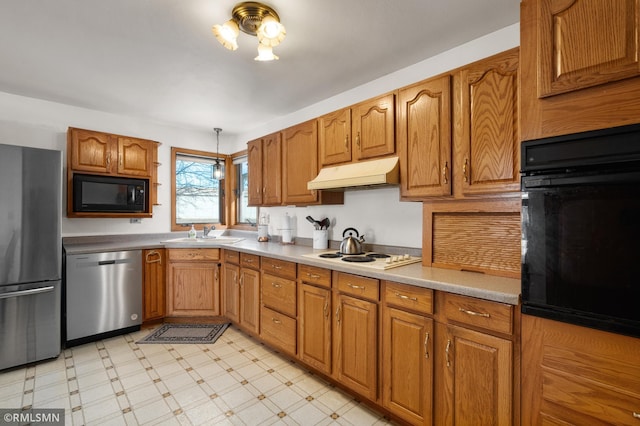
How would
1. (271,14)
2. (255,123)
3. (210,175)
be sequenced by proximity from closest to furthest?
(271,14)
(255,123)
(210,175)

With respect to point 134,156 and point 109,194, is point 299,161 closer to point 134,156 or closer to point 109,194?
point 134,156

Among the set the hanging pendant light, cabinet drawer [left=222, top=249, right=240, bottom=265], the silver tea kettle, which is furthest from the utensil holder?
the hanging pendant light

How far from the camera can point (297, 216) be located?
3557 millimetres

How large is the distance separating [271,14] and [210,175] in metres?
3.14

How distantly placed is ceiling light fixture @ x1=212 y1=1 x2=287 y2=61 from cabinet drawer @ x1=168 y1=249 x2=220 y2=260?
2303mm

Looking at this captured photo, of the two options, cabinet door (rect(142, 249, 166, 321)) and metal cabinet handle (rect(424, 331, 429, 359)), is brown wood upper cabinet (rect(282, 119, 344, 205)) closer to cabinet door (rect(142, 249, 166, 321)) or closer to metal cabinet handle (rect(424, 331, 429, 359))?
metal cabinet handle (rect(424, 331, 429, 359))

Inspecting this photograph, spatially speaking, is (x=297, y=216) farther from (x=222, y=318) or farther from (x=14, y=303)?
(x=14, y=303)

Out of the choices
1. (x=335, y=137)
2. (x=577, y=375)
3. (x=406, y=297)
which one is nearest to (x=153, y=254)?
(x=335, y=137)

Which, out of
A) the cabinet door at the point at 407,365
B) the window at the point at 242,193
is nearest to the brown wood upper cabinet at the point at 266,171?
the window at the point at 242,193

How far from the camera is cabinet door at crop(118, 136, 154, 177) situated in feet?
11.4

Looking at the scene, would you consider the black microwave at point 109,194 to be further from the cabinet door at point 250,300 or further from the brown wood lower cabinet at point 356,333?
the brown wood lower cabinet at point 356,333

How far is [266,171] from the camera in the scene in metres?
3.39

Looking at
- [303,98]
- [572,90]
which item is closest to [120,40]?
[303,98]

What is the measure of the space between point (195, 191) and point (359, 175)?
3.04 m
